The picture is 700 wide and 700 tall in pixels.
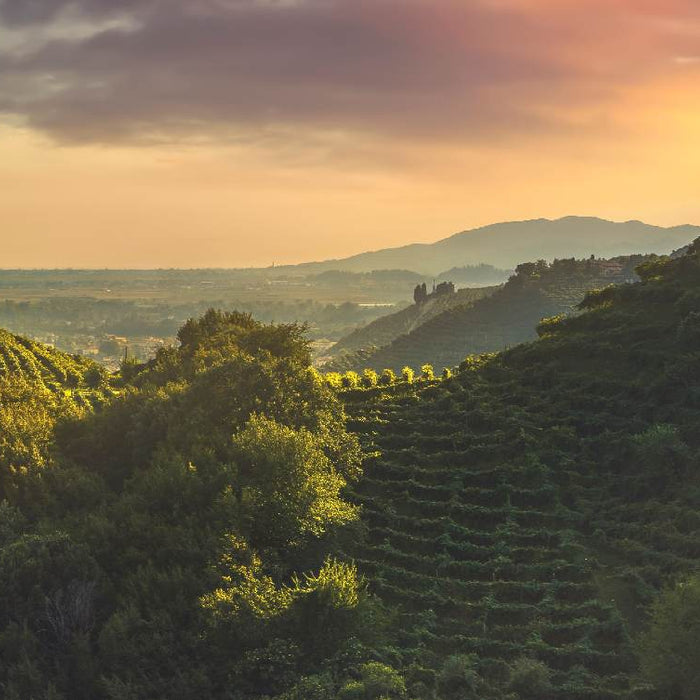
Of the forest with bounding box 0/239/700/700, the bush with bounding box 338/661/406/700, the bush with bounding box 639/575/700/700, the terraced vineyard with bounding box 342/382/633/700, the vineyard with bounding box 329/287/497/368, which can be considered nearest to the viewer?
the bush with bounding box 639/575/700/700

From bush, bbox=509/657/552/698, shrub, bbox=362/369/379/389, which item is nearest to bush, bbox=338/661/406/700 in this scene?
bush, bbox=509/657/552/698

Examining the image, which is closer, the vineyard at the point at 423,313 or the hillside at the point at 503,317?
the hillside at the point at 503,317

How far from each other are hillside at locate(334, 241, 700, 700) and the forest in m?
0.13

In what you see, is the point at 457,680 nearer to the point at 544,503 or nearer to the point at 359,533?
the point at 359,533

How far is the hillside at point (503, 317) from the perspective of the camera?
117 metres

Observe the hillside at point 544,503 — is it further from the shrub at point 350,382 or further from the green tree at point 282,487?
the green tree at point 282,487

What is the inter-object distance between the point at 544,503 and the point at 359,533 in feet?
36.0

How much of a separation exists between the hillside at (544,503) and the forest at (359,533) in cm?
13

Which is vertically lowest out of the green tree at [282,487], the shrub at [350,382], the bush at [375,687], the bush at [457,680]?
the bush at [457,680]

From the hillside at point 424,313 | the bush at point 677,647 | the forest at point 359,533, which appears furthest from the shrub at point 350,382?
the hillside at point 424,313

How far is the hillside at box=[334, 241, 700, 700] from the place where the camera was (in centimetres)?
2431

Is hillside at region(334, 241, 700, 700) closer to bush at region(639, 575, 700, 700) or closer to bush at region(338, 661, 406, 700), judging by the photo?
bush at region(639, 575, 700, 700)

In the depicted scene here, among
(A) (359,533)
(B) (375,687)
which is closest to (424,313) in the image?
(A) (359,533)

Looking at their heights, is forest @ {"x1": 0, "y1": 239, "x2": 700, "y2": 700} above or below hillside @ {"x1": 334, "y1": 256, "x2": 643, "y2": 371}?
below
